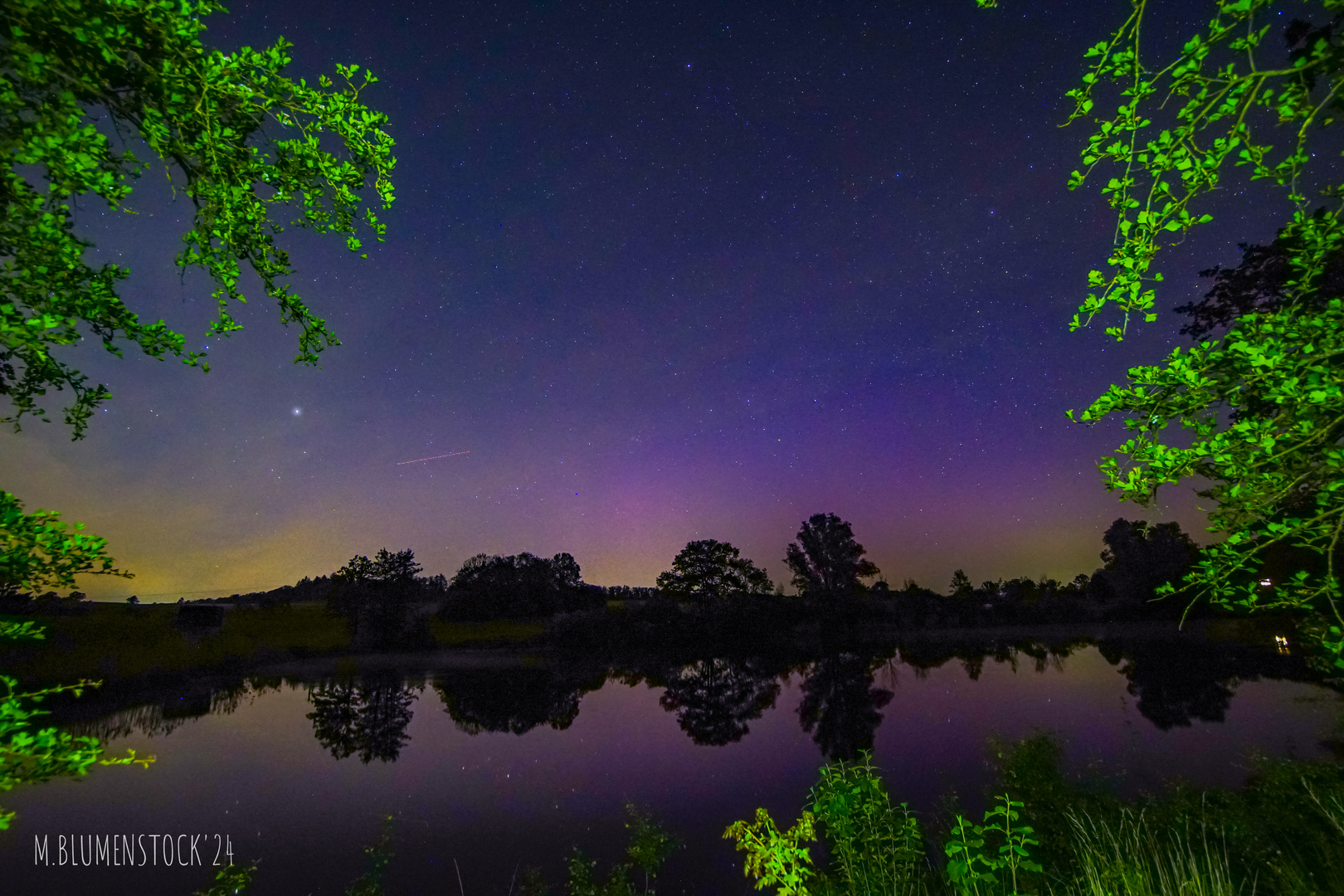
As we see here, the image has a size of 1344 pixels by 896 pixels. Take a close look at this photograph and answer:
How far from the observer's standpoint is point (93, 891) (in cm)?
1021

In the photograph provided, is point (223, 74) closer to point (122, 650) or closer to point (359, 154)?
point (359, 154)

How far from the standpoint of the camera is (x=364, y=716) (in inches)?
1003

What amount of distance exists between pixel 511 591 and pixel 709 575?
25.3 m

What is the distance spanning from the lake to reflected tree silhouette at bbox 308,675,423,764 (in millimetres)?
167

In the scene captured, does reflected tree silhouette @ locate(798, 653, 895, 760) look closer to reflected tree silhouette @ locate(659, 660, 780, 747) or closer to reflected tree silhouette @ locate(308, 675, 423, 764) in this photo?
reflected tree silhouette @ locate(659, 660, 780, 747)

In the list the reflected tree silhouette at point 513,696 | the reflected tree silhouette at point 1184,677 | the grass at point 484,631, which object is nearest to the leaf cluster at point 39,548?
the reflected tree silhouette at point 513,696

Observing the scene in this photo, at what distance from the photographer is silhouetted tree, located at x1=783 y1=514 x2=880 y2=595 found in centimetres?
6650

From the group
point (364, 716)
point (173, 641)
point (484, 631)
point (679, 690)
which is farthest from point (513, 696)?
point (484, 631)

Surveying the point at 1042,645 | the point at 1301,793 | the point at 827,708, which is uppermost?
the point at 1301,793

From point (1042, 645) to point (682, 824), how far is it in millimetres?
56984

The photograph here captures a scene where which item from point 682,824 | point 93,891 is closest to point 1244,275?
point 682,824

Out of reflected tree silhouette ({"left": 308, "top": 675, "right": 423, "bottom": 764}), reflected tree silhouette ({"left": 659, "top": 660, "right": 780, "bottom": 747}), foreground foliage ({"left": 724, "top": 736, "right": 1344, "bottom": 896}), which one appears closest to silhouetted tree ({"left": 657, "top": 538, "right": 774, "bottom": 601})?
reflected tree silhouette ({"left": 659, "top": 660, "right": 780, "bottom": 747})

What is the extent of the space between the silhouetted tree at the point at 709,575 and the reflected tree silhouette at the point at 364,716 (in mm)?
36809

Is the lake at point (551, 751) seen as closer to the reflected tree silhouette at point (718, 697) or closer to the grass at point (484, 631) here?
the reflected tree silhouette at point (718, 697)
